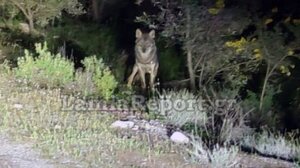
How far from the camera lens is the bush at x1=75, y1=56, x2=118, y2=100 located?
10211 millimetres

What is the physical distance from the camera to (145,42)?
42.8 ft

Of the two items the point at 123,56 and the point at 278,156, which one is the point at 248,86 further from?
the point at 278,156

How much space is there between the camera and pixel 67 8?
1634 centimetres

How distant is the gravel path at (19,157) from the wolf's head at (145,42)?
623 cm

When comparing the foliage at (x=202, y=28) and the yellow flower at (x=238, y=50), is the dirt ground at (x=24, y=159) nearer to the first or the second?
the foliage at (x=202, y=28)

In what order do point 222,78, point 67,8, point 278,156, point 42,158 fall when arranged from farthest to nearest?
point 67,8, point 222,78, point 278,156, point 42,158

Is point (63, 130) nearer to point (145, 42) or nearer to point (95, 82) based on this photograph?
point (95, 82)

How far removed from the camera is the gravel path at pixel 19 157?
20.5 ft

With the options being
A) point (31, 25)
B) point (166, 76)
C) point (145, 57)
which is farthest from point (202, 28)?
point (31, 25)

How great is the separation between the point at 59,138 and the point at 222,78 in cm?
645

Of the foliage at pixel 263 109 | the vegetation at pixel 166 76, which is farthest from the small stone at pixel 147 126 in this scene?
the foliage at pixel 263 109

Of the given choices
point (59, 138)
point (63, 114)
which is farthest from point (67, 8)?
point (59, 138)

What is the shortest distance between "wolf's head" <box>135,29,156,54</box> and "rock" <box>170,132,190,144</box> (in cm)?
529

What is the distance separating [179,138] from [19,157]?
2.01m
